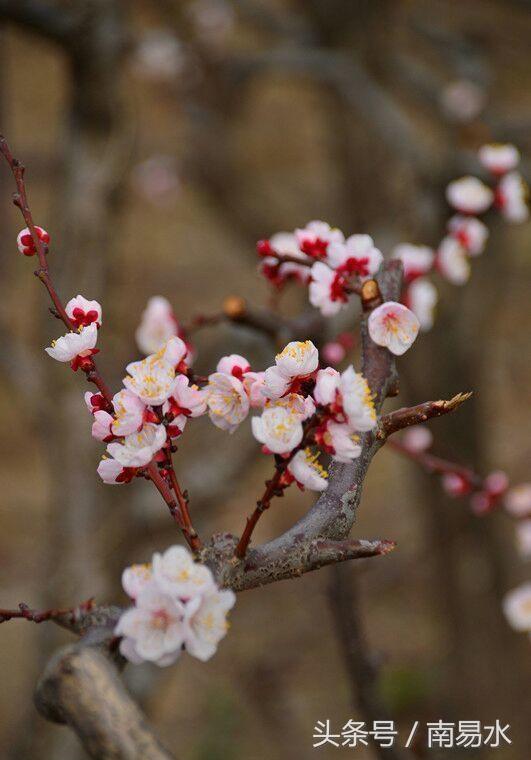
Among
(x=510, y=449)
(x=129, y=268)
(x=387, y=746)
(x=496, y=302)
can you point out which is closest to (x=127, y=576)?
(x=387, y=746)

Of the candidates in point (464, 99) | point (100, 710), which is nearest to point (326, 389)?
point (100, 710)

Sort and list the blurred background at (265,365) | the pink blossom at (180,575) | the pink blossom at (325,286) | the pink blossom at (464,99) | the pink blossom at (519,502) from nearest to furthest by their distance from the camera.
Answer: the pink blossom at (180,575) → the pink blossom at (325,286) → the pink blossom at (519,502) → the blurred background at (265,365) → the pink blossom at (464,99)

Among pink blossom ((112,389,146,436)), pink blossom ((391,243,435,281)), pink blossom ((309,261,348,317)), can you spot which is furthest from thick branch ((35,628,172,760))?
pink blossom ((391,243,435,281))

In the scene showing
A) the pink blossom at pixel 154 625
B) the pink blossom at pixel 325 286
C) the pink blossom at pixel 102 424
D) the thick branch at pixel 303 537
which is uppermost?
the pink blossom at pixel 325 286

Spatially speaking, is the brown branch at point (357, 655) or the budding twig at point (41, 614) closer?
the budding twig at point (41, 614)

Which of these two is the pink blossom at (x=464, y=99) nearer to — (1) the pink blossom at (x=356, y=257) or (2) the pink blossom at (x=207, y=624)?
(1) the pink blossom at (x=356, y=257)

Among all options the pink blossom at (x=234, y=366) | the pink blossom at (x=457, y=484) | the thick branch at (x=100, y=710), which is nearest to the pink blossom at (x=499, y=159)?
the pink blossom at (x=457, y=484)
